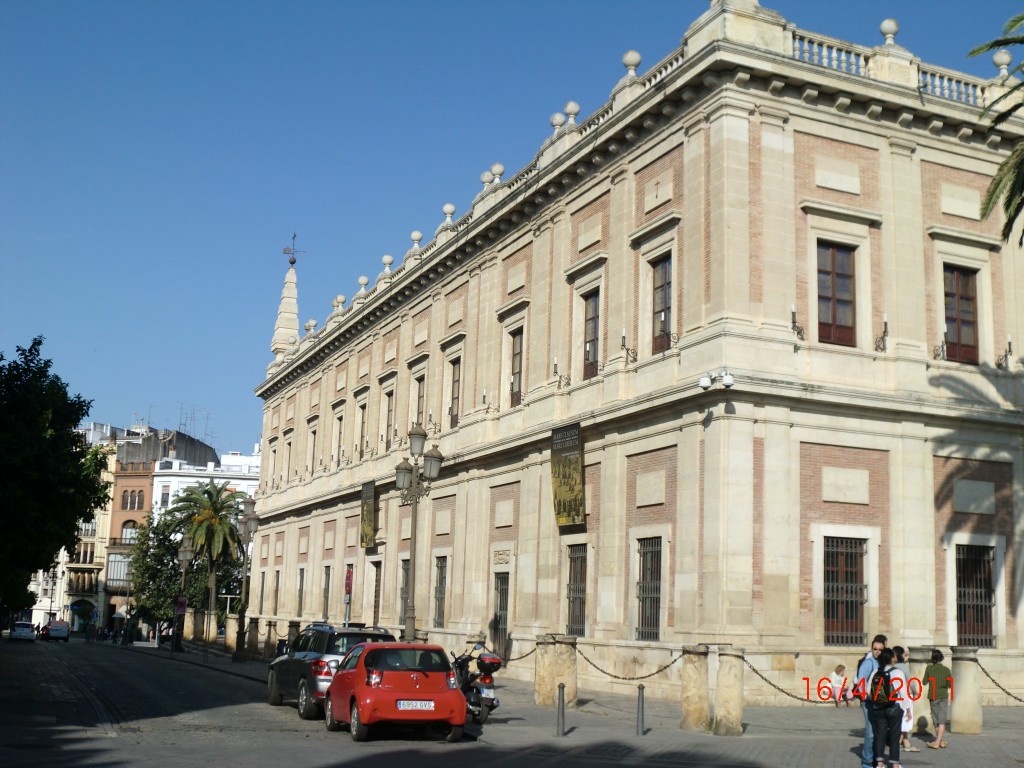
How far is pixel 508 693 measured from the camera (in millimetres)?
25406

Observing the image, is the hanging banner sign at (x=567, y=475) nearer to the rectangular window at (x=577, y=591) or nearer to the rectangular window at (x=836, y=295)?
the rectangular window at (x=577, y=591)

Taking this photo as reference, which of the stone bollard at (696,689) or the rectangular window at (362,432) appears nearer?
the stone bollard at (696,689)

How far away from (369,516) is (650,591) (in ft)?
61.2

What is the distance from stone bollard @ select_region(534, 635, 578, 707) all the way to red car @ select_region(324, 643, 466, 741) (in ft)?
13.3

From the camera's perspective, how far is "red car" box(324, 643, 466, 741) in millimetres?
16312

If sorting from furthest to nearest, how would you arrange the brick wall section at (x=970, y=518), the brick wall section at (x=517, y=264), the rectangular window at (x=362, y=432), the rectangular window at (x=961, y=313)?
the rectangular window at (x=362, y=432)
the brick wall section at (x=517, y=264)
the rectangular window at (x=961, y=313)
the brick wall section at (x=970, y=518)

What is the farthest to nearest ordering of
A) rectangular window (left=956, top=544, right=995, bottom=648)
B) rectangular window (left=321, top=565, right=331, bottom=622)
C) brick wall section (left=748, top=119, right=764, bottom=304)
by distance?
1. rectangular window (left=321, top=565, right=331, bottom=622)
2. rectangular window (left=956, top=544, right=995, bottom=648)
3. brick wall section (left=748, top=119, right=764, bottom=304)

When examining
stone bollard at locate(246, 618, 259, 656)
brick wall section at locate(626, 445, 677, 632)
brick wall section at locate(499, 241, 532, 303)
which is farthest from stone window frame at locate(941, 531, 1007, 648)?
stone bollard at locate(246, 618, 259, 656)

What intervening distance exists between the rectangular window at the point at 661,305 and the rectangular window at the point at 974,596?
301 inches

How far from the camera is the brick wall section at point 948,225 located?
85.4 feet

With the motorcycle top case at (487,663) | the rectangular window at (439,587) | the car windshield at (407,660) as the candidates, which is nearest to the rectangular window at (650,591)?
the motorcycle top case at (487,663)

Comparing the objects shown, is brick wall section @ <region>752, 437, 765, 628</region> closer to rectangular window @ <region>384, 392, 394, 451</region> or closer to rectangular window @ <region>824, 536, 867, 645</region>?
rectangular window @ <region>824, 536, 867, 645</region>

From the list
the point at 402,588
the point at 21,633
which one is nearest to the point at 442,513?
the point at 402,588

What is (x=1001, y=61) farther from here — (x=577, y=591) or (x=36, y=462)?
(x=36, y=462)
